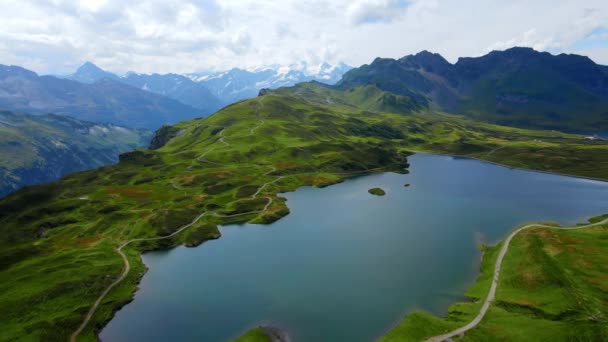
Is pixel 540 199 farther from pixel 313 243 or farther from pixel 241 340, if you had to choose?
pixel 241 340

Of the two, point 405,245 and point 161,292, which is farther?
point 405,245

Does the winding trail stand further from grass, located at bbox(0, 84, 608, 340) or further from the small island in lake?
the small island in lake

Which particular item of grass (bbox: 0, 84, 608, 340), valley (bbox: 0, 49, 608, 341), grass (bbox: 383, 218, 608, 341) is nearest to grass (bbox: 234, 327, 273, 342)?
valley (bbox: 0, 49, 608, 341)

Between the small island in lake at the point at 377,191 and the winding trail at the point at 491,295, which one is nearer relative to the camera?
the winding trail at the point at 491,295

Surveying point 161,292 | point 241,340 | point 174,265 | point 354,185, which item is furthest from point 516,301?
point 354,185

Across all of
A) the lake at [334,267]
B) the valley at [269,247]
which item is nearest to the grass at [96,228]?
the valley at [269,247]

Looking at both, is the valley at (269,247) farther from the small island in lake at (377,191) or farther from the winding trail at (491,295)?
the small island in lake at (377,191)

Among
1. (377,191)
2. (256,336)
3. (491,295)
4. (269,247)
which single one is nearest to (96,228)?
(269,247)
